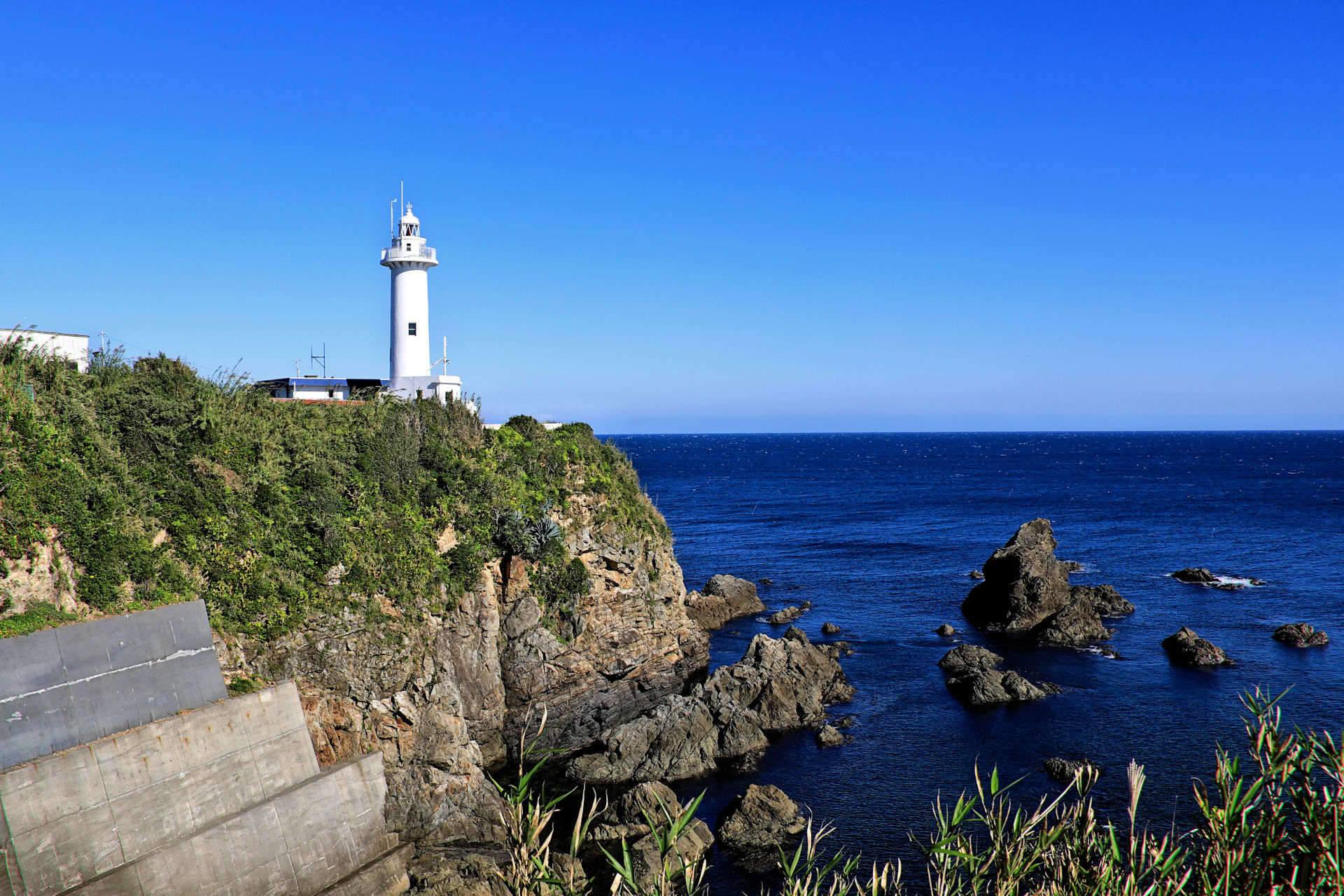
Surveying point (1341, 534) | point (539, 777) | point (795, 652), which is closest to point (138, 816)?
point (539, 777)

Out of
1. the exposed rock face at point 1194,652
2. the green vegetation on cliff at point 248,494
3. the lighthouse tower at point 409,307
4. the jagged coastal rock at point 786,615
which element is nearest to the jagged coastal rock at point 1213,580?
the exposed rock face at point 1194,652

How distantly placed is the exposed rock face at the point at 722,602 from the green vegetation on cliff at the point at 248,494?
15628 mm

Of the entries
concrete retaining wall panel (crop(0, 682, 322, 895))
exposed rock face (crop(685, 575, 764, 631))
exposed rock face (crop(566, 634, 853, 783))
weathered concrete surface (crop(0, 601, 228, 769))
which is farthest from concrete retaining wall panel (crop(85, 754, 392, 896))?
exposed rock face (crop(685, 575, 764, 631))

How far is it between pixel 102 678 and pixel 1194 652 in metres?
40.9

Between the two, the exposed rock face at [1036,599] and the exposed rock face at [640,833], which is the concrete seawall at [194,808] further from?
the exposed rock face at [1036,599]

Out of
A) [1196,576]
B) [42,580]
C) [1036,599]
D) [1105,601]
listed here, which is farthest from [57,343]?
[1196,576]

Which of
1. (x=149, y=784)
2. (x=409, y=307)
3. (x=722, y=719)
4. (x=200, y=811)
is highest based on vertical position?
(x=409, y=307)

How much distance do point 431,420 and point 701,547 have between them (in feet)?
130

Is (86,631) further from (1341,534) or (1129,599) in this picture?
(1341,534)

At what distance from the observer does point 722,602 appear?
1806 inches

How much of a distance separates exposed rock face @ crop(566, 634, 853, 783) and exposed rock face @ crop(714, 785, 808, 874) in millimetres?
3615

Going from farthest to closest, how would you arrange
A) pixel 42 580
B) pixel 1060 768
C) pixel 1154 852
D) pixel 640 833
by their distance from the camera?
pixel 1060 768 < pixel 640 833 < pixel 42 580 < pixel 1154 852

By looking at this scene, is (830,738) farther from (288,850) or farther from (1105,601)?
(1105,601)

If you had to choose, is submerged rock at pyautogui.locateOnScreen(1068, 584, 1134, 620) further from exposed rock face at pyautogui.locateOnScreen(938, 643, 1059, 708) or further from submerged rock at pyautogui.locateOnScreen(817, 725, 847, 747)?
submerged rock at pyautogui.locateOnScreen(817, 725, 847, 747)
